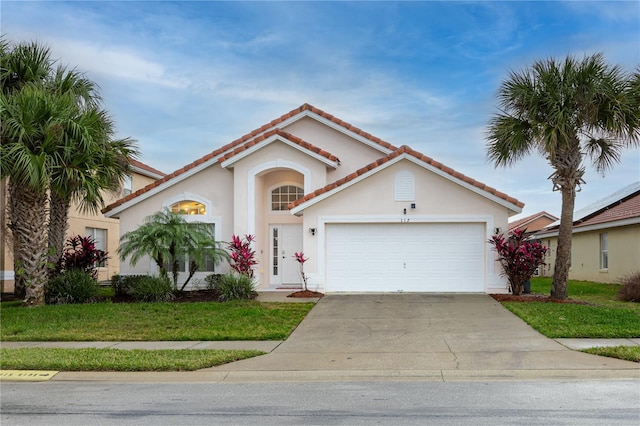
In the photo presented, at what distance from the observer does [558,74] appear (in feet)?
52.6

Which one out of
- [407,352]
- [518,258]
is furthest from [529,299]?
[407,352]

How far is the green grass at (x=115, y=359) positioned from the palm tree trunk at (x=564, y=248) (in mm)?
9870

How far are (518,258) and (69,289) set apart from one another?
13.1 m

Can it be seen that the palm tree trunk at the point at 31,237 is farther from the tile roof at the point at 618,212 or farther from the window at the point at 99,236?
the tile roof at the point at 618,212

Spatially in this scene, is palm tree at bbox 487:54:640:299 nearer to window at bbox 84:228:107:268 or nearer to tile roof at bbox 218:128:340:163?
tile roof at bbox 218:128:340:163

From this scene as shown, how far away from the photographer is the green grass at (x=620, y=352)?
9.46m

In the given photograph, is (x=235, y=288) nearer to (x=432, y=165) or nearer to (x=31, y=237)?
(x=31, y=237)

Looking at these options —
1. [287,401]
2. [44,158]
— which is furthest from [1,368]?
[44,158]

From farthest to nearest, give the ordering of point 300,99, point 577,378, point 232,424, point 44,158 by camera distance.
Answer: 1. point 300,99
2. point 44,158
3. point 577,378
4. point 232,424

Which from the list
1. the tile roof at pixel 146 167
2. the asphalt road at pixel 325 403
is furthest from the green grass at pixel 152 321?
the tile roof at pixel 146 167

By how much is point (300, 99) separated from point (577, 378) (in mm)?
16403

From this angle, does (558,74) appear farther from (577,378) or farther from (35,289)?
(35,289)

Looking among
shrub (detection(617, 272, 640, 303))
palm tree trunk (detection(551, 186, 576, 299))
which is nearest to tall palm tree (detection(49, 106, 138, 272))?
palm tree trunk (detection(551, 186, 576, 299))

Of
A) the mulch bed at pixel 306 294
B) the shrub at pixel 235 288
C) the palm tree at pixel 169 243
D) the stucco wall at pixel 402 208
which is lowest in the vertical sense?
the mulch bed at pixel 306 294
